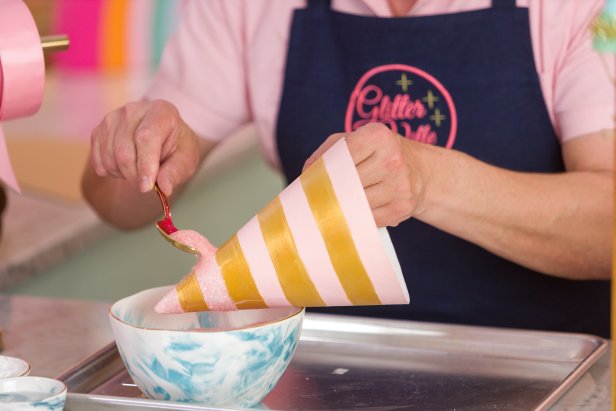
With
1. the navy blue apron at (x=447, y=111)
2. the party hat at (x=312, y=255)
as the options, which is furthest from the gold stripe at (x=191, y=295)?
the navy blue apron at (x=447, y=111)

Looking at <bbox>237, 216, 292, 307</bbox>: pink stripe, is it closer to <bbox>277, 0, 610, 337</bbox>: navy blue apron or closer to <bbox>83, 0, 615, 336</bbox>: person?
<bbox>83, 0, 615, 336</bbox>: person

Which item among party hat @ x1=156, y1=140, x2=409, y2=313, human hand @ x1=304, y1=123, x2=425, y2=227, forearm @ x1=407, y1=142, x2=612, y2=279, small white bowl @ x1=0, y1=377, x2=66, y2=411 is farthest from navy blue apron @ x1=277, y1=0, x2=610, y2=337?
small white bowl @ x1=0, y1=377, x2=66, y2=411

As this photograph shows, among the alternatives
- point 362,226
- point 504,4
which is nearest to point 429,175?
point 362,226

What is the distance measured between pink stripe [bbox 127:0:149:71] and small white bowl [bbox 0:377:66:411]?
72.5 inches

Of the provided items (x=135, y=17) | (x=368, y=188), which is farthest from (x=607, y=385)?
(x=135, y=17)

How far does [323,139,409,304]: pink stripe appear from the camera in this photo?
0.76 metres

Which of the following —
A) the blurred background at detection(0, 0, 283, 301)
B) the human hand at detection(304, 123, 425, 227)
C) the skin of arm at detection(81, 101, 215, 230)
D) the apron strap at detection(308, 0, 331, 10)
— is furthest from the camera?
the blurred background at detection(0, 0, 283, 301)

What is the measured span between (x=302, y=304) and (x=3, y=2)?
0.40 metres

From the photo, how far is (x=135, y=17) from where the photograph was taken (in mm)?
2531

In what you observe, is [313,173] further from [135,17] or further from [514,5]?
[135,17]

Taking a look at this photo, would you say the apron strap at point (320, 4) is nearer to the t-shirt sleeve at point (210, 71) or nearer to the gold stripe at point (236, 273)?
the t-shirt sleeve at point (210, 71)

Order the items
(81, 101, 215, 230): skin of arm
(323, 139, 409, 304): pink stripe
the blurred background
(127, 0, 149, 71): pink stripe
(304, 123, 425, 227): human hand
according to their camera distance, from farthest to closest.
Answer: (127, 0, 149, 71): pink stripe, the blurred background, (81, 101, 215, 230): skin of arm, (304, 123, 425, 227): human hand, (323, 139, 409, 304): pink stripe

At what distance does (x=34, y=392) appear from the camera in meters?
0.79

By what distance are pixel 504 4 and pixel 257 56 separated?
310mm
